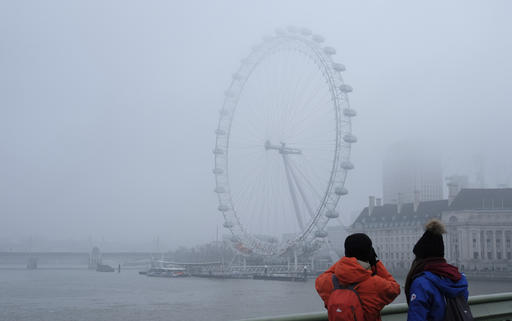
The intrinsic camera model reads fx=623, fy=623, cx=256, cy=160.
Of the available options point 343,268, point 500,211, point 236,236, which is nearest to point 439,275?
point 343,268

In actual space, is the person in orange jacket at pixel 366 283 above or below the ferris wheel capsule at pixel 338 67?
below

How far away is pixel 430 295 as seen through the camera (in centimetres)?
228

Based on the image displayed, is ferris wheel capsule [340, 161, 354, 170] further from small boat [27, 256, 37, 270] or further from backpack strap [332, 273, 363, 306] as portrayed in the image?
small boat [27, 256, 37, 270]

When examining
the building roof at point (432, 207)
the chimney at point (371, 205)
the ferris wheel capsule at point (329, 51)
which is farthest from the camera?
the chimney at point (371, 205)

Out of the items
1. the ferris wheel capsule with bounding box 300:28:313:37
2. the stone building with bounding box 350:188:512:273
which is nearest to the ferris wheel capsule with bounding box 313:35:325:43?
the ferris wheel capsule with bounding box 300:28:313:37

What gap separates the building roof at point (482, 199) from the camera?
53.8m

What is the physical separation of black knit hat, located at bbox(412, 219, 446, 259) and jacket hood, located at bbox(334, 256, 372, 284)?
253 mm

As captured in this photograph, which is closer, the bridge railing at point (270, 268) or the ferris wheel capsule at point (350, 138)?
the ferris wheel capsule at point (350, 138)

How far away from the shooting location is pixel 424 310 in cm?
224

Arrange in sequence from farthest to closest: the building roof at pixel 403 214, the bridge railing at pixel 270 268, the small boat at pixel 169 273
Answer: the small boat at pixel 169 273 < the building roof at pixel 403 214 < the bridge railing at pixel 270 268

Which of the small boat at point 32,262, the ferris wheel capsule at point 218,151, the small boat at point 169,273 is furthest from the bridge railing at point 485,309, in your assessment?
the small boat at point 32,262

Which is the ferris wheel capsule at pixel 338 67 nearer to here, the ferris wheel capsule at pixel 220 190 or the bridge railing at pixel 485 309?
the ferris wheel capsule at pixel 220 190

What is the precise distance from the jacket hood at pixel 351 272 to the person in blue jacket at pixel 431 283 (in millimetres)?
189

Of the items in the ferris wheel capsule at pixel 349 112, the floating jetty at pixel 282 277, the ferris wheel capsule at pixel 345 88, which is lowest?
the floating jetty at pixel 282 277
